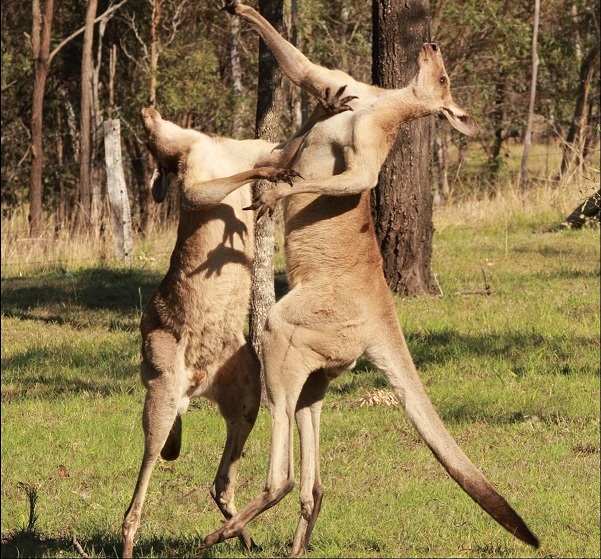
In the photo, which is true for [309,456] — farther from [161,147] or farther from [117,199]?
[117,199]

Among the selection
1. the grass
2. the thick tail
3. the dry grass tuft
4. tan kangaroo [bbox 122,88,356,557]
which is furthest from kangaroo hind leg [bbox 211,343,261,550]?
the dry grass tuft

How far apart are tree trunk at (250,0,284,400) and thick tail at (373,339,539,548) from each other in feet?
9.08

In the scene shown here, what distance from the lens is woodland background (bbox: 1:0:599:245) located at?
70.1 feet

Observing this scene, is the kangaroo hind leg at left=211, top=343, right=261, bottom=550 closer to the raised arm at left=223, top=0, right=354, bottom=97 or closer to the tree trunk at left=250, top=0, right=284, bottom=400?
the raised arm at left=223, top=0, right=354, bottom=97

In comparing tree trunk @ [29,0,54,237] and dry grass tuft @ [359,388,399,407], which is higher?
tree trunk @ [29,0,54,237]

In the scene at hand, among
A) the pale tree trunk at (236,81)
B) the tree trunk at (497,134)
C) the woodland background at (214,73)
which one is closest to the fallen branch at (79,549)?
the woodland background at (214,73)

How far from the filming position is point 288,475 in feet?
16.5

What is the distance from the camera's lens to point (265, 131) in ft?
25.4

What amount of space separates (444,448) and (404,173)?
686cm

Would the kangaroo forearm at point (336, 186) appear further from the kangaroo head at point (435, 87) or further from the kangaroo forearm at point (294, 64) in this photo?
the kangaroo forearm at point (294, 64)

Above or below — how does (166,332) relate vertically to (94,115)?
below

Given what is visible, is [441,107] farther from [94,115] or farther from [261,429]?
[94,115]

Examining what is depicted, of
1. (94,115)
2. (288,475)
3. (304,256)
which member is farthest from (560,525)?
(94,115)

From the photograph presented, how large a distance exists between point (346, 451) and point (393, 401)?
3.78 ft
